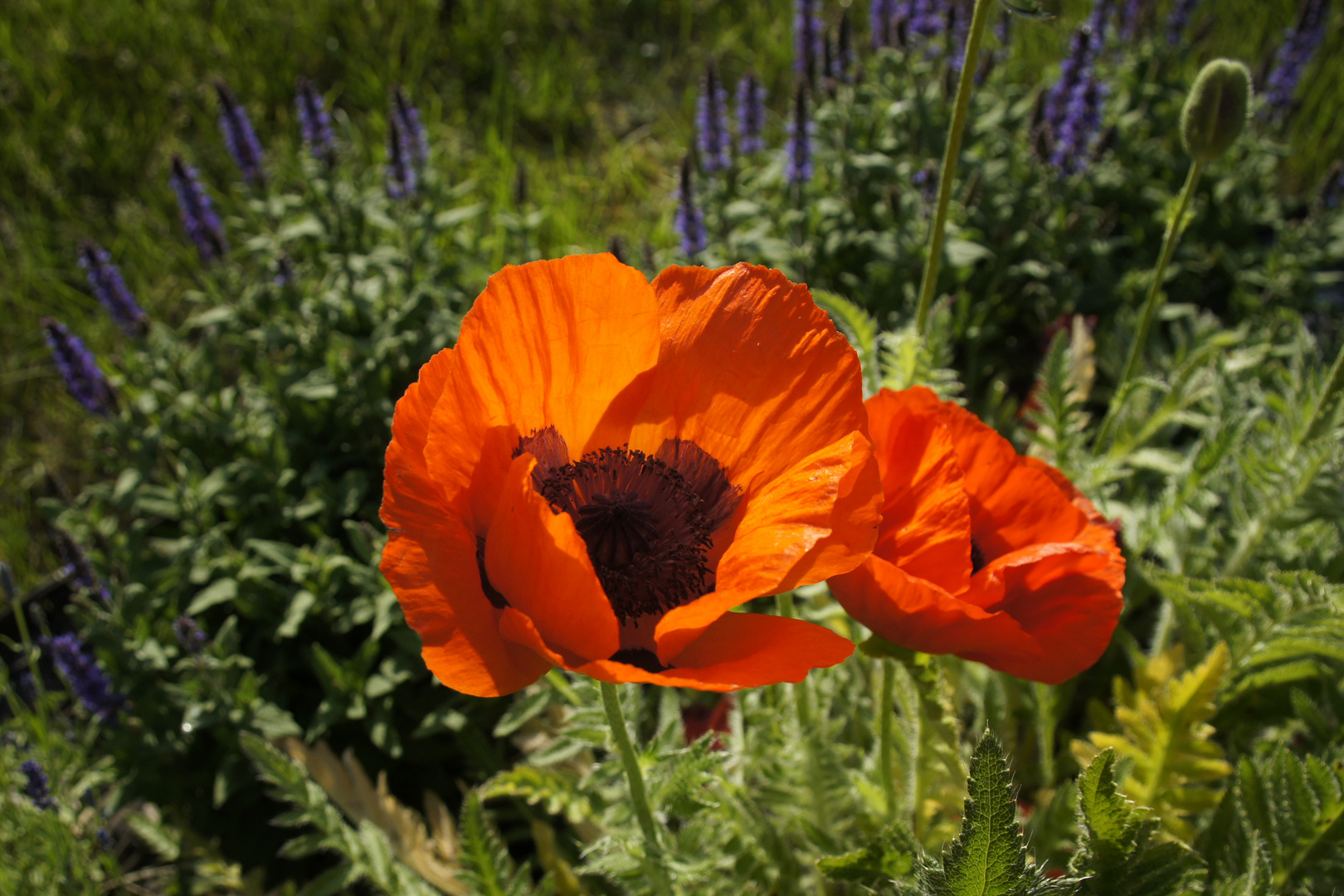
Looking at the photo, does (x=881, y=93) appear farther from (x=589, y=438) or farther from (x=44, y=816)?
(x=44, y=816)

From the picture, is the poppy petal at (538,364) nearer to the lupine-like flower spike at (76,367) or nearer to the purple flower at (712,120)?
the lupine-like flower spike at (76,367)

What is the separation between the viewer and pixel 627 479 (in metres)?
1.15

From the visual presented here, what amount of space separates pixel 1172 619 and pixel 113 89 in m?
4.89

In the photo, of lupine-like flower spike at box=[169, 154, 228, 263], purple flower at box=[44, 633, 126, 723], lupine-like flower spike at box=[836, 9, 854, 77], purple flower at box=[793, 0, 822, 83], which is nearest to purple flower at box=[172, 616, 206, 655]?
purple flower at box=[44, 633, 126, 723]

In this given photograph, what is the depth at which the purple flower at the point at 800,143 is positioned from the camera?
2.85 meters

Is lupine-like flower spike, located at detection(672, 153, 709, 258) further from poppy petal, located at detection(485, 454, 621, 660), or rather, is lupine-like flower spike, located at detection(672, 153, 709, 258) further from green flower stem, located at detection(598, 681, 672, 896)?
poppy petal, located at detection(485, 454, 621, 660)

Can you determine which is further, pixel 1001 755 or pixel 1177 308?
pixel 1177 308

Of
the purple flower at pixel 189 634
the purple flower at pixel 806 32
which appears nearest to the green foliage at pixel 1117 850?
the purple flower at pixel 189 634

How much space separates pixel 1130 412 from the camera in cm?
218

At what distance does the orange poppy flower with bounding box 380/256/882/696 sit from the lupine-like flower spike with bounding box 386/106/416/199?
71.8 inches

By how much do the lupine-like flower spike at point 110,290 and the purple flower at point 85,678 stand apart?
88 cm

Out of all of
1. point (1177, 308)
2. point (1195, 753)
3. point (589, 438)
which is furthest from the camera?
point (1177, 308)

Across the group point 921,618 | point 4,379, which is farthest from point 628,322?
point 4,379

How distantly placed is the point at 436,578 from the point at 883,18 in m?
3.20
